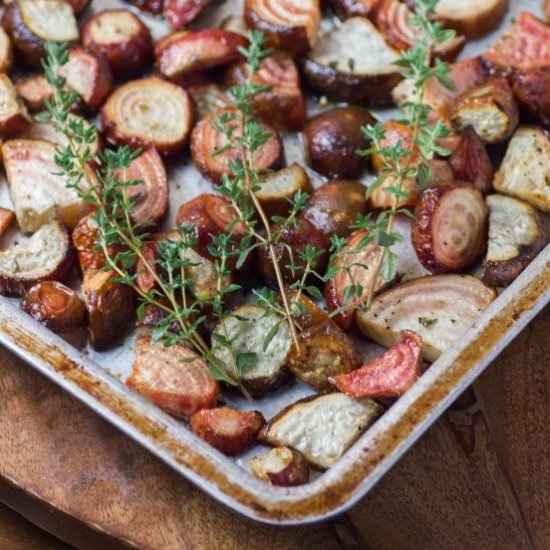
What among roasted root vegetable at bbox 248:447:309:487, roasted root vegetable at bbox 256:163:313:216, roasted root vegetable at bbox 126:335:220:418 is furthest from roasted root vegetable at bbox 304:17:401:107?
roasted root vegetable at bbox 248:447:309:487

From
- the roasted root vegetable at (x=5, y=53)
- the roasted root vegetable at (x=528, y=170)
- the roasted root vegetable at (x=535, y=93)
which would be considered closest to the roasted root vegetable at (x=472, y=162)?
the roasted root vegetable at (x=528, y=170)

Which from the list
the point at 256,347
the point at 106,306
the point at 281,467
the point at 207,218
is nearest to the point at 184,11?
the point at 207,218

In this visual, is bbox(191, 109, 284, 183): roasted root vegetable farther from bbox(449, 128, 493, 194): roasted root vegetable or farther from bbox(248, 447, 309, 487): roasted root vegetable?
bbox(248, 447, 309, 487): roasted root vegetable

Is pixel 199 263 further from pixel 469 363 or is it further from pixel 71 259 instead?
pixel 469 363

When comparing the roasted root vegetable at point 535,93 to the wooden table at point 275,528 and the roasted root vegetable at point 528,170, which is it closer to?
the roasted root vegetable at point 528,170

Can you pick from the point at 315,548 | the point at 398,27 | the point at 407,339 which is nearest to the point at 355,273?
the point at 407,339

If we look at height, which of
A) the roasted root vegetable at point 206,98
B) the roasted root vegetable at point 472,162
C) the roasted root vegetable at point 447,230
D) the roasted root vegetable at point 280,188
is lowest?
the roasted root vegetable at point 206,98
